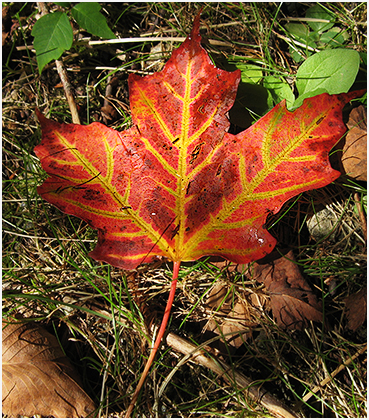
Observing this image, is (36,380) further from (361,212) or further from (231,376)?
(361,212)

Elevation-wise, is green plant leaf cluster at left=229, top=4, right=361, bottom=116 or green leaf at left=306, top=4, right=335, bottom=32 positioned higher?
green leaf at left=306, top=4, right=335, bottom=32

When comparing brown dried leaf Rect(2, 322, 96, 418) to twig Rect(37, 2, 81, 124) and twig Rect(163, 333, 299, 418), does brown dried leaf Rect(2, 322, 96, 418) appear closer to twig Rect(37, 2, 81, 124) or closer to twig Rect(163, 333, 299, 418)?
twig Rect(163, 333, 299, 418)

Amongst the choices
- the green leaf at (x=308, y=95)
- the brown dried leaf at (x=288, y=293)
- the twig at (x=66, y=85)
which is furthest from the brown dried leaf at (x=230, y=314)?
the twig at (x=66, y=85)

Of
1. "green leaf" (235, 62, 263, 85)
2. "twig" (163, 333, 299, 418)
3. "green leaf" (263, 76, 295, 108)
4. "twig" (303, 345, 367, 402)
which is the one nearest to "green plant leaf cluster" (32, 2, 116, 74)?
"green leaf" (235, 62, 263, 85)

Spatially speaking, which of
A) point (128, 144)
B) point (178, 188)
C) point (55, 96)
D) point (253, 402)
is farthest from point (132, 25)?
point (253, 402)

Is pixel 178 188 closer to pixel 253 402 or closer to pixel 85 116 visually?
pixel 85 116
